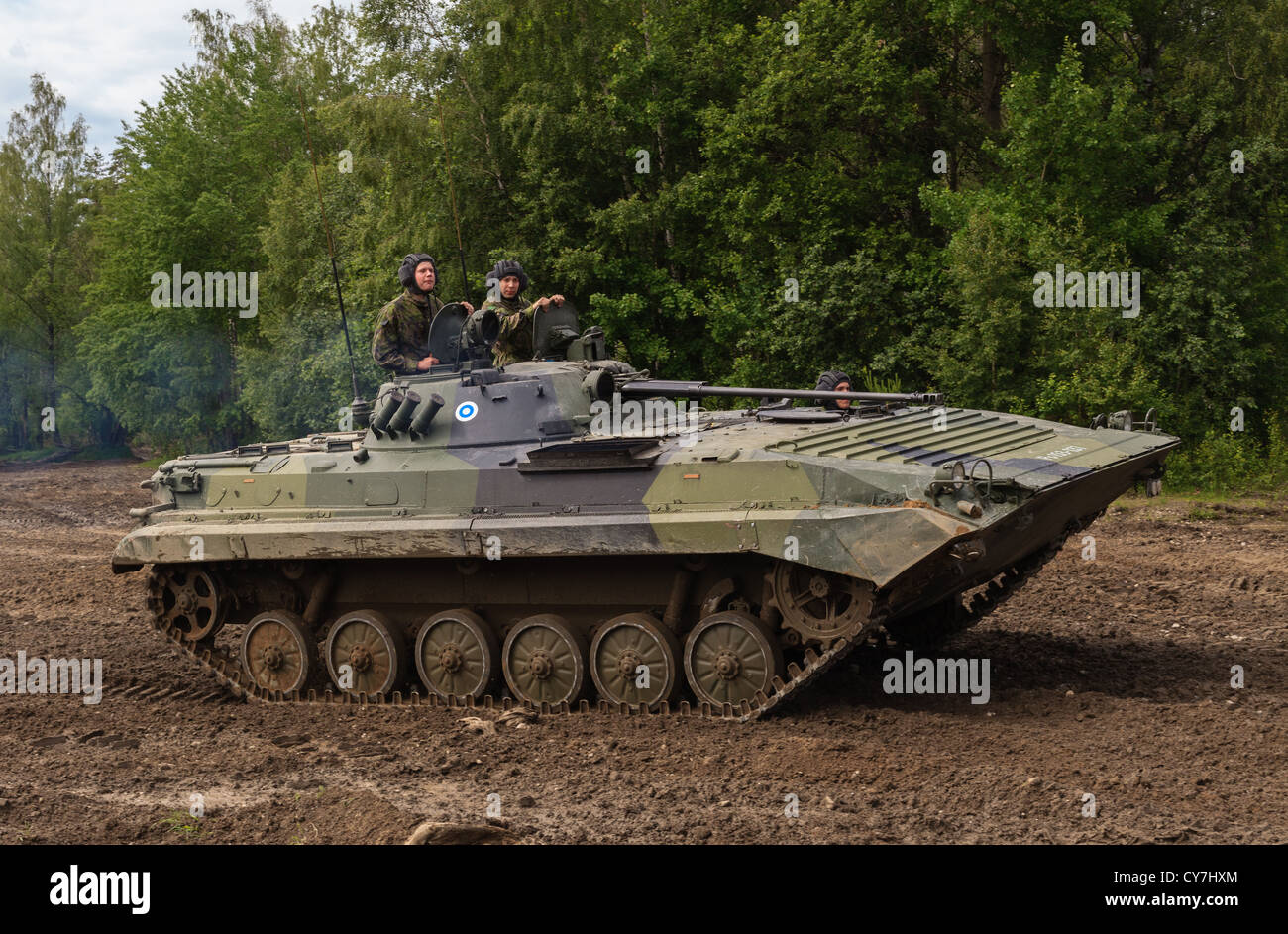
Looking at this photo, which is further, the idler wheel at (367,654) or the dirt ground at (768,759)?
the idler wheel at (367,654)

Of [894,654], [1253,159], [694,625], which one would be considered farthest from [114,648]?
[1253,159]

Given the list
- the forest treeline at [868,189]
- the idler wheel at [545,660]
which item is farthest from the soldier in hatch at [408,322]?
the forest treeline at [868,189]

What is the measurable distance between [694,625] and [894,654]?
96.5 inches

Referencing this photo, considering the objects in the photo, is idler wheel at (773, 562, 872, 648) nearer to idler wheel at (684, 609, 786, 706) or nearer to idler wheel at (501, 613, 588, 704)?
idler wheel at (684, 609, 786, 706)

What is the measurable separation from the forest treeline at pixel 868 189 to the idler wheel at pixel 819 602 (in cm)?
1084

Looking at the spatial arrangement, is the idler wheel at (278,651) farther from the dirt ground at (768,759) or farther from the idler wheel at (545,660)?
the idler wheel at (545,660)

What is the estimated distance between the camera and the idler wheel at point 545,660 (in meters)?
10.0

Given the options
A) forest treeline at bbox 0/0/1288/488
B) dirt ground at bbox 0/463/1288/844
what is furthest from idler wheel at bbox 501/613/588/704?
forest treeline at bbox 0/0/1288/488

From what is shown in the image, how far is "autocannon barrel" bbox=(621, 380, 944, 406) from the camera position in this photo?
10125 mm

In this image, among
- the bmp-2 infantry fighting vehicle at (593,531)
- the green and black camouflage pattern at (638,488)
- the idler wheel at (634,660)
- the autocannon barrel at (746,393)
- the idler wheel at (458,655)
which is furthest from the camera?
the idler wheel at (458,655)

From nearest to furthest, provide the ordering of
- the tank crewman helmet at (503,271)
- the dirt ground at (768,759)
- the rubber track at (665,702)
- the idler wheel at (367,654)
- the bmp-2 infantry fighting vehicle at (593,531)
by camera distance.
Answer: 1. the dirt ground at (768,759)
2. the bmp-2 infantry fighting vehicle at (593,531)
3. the rubber track at (665,702)
4. the idler wheel at (367,654)
5. the tank crewman helmet at (503,271)

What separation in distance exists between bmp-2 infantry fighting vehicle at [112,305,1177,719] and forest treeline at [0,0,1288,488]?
9713 mm

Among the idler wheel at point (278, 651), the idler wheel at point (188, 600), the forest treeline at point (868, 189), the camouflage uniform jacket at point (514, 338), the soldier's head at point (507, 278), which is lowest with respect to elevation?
the idler wheel at point (278, 651)

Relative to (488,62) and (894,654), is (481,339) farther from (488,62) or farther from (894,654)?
(488,62)
